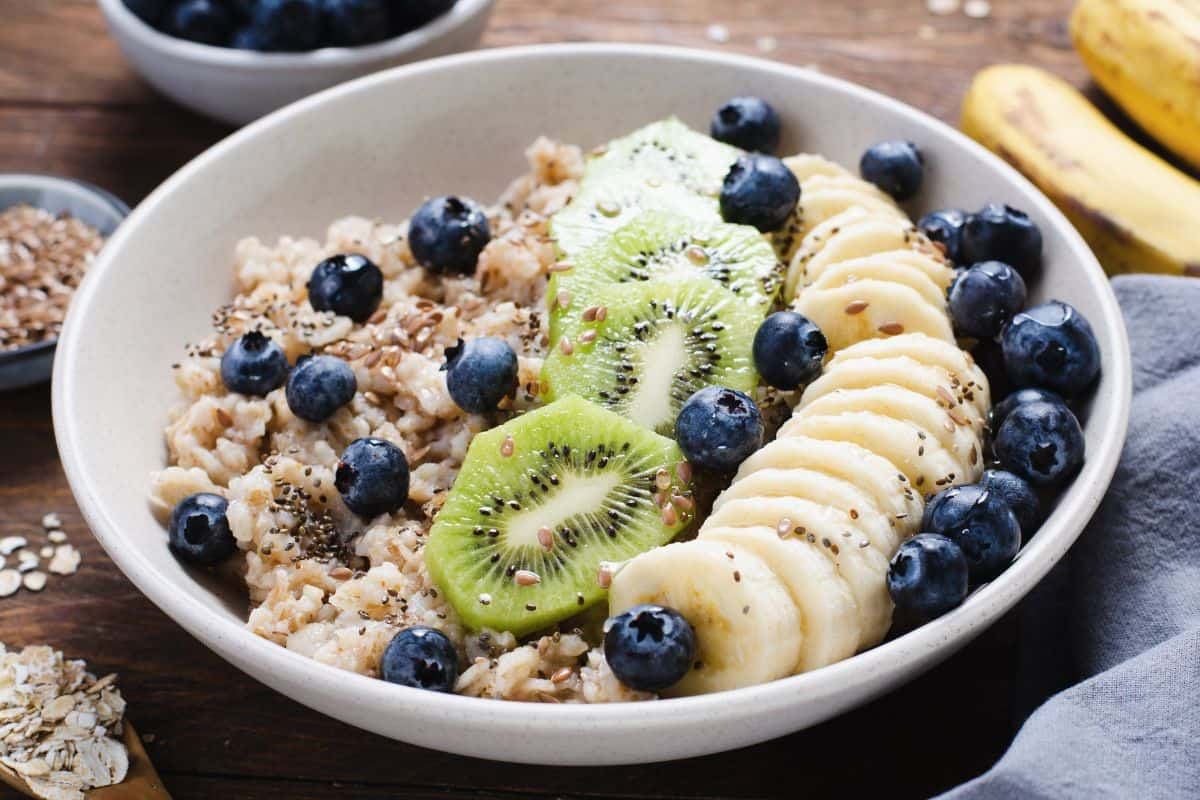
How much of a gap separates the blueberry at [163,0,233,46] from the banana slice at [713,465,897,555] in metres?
1.68

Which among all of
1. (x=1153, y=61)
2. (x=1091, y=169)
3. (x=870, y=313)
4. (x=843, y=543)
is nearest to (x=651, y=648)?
(x=843, y=543)

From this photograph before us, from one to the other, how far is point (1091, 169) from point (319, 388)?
1462mm

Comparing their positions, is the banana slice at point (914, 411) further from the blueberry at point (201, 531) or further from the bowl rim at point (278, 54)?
the bowl rim at point (278, 54)

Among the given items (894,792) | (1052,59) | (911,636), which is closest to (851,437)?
(911,636)

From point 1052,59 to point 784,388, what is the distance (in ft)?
5.18

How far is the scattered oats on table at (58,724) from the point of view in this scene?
1.53 m

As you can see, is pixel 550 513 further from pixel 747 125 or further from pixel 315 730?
pixel 747 125

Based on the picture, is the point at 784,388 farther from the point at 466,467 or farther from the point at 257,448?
the point at 257,448

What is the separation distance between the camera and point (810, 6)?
301cm

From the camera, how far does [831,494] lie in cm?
147

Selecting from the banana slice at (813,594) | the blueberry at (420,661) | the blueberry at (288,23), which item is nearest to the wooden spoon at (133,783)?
the blueberry at (420,661)

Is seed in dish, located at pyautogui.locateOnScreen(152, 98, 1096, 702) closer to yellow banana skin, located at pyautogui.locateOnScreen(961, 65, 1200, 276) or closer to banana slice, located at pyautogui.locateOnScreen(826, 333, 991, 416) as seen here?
banana slice, located at pyautogui.locateOnScreen(826, 333, 991, 416)

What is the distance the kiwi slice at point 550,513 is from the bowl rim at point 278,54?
1.17 m

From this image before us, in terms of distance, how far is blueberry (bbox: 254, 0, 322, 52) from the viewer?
2475 millimetres
